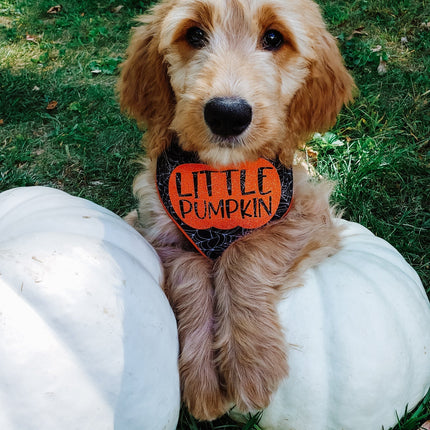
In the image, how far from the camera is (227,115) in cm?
190

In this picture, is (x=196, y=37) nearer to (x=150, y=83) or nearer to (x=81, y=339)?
(x=150, y=83)

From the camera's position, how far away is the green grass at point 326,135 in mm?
3453

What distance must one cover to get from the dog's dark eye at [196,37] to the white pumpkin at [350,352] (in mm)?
1380

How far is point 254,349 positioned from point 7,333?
3.59 ft

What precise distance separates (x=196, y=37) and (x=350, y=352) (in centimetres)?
181

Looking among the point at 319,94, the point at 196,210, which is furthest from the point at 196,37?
the point at 196,210

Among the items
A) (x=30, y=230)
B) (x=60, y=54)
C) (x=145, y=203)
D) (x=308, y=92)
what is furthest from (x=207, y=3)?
(x=60, y=54)

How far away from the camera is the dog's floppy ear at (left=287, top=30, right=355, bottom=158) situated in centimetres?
253

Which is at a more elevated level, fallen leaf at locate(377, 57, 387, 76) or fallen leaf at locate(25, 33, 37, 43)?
fallen leaf at locate(377, 57, 387, 76)

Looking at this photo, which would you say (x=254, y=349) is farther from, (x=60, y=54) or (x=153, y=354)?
(x=60, y=54)

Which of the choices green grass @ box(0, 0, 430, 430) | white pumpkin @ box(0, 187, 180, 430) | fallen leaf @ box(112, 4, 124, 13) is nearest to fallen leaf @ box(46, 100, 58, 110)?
green grass @ box(0, 0, 430, 430)

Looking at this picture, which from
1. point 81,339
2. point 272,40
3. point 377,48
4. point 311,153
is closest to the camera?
point 81,339

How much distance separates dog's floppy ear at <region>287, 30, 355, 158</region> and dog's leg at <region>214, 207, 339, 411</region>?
0.54 metres

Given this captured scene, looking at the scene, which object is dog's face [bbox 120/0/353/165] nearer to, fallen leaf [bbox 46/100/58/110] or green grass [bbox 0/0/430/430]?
green grass [bbox 0/0/430/430]
